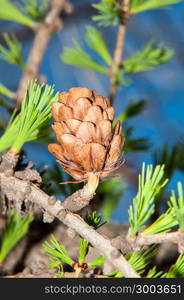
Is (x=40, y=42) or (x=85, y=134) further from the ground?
(x=40, y=42)

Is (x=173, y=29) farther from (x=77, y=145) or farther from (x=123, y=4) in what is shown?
(x=77, y=145)

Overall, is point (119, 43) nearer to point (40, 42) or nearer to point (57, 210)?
point (40, 42)

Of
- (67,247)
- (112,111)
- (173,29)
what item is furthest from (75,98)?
(173,29)

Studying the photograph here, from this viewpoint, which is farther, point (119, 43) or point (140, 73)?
point (140, 73)

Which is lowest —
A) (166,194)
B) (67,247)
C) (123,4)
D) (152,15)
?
(67,247)

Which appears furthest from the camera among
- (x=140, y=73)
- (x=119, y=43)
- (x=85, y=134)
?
(x=140, y=73)

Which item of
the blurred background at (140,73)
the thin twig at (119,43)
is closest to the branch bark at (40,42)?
the thin twig at (119,43)

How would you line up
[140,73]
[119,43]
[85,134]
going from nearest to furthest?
[85,134] → [119,43] → [140,73]

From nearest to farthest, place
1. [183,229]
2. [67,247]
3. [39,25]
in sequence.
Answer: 1. [183,229]
2. [67,247]
3. [39,25]

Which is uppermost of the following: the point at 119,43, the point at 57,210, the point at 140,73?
the point at 140,73

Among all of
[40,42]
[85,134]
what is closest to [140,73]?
[40,42]
